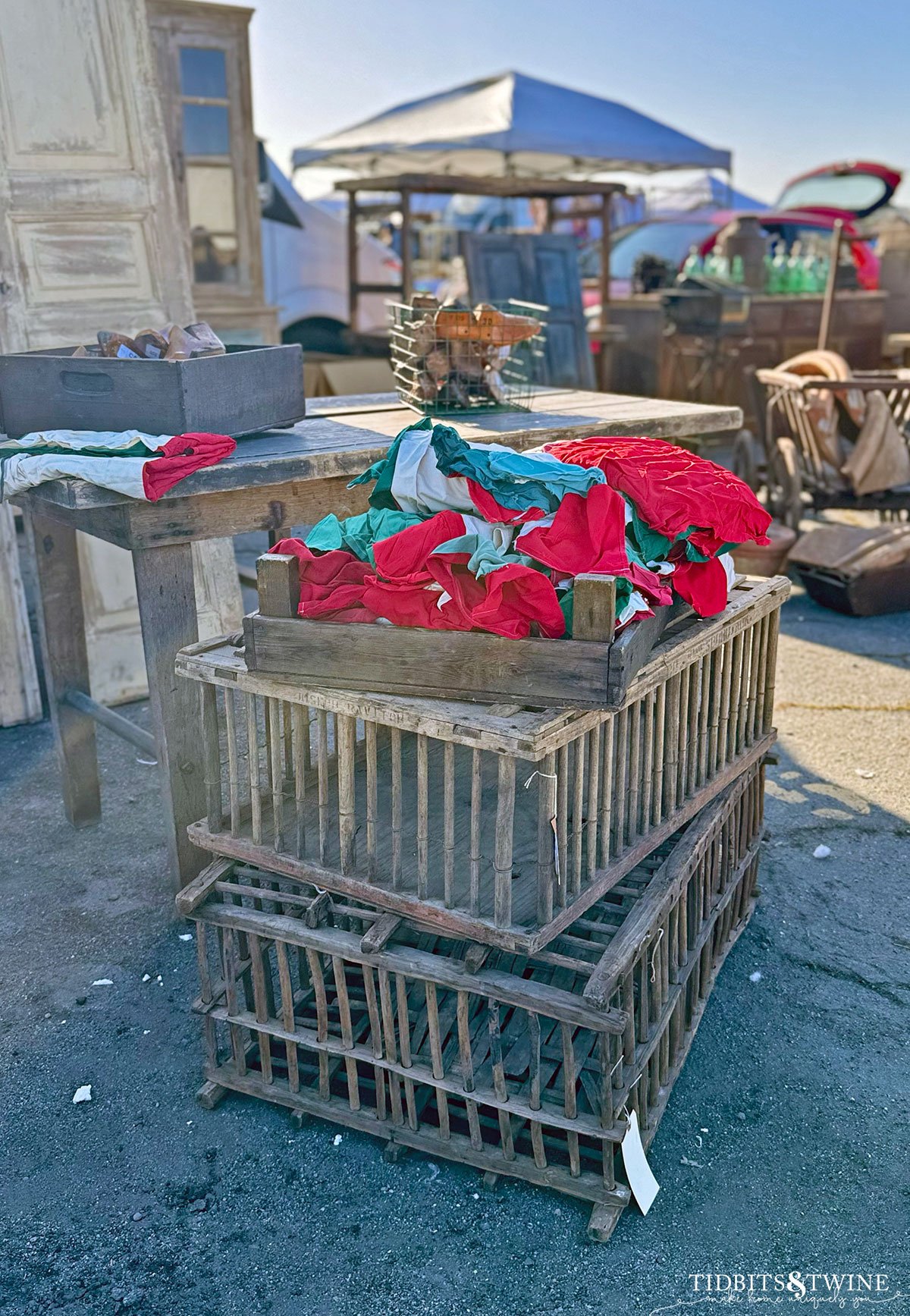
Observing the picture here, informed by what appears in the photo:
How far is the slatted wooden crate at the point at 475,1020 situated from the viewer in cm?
216

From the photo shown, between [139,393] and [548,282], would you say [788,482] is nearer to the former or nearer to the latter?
[548,282]

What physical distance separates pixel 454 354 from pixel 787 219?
527 inches

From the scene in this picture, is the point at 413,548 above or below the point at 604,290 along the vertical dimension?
below

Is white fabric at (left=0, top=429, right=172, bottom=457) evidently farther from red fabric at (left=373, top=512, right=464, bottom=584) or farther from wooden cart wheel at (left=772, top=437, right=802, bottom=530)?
wooden cart wheel at (left=772, top=437, right=802, bottom=530)

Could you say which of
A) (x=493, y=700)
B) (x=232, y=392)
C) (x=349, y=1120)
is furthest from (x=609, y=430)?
(x=349, y=1120)

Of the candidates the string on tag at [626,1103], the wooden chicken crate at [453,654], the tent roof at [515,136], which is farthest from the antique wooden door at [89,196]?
the tent roof at [515,136]

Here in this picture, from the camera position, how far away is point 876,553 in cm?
600

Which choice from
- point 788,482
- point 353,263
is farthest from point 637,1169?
point 353,263

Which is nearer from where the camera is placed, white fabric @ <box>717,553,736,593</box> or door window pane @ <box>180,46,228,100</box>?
white fabric @ <box>717,553,736,593</box>

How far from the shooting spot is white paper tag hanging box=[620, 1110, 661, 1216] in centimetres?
217

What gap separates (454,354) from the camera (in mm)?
3834

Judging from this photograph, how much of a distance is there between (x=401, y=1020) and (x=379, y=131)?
11710 millimetres

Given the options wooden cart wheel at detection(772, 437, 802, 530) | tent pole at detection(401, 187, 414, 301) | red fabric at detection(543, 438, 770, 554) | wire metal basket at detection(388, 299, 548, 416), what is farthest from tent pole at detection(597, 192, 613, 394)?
red fabric at detection(543, 438, 770, 554)

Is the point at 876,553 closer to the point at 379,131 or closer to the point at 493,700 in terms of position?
the point at 493,700
